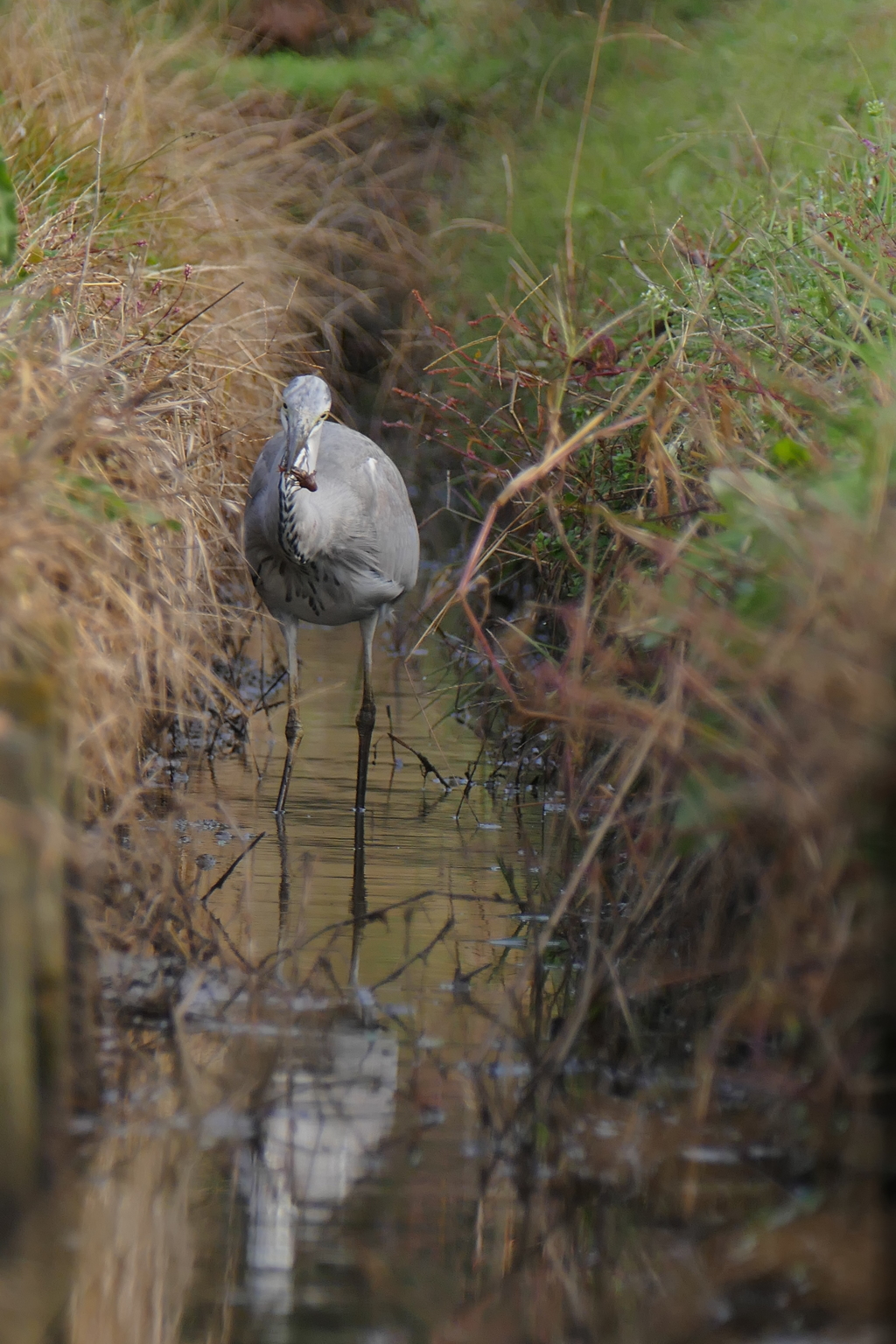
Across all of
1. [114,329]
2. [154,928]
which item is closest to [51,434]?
[154,928]

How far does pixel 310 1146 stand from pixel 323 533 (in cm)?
399

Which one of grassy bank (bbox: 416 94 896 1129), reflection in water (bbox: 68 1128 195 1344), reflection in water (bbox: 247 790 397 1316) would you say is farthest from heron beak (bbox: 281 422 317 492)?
reflection in water (bbox: 68 1128 195 1344)

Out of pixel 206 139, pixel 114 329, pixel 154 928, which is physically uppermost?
pixel 206 139

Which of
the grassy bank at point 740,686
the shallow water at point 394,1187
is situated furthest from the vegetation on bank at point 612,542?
the shallow water at point 394,1187

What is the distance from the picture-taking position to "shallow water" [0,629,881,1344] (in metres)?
3.39

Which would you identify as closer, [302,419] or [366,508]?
[302,419]

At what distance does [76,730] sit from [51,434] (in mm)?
652

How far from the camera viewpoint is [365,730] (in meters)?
8.23

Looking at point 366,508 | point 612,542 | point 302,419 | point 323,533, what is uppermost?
point 302,419

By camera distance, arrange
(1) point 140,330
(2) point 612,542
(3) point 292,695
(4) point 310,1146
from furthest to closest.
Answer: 1. (3) point 292,695
2. (1) point 140,330
3. (2) point 612,542
4. (4) point 310,1146

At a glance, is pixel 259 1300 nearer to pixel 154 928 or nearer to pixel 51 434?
pixel 154 928

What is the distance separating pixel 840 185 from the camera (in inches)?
307

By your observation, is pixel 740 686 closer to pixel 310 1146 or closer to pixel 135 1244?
pixel 310 1146

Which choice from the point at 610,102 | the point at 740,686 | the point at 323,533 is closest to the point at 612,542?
the point at 323,533
